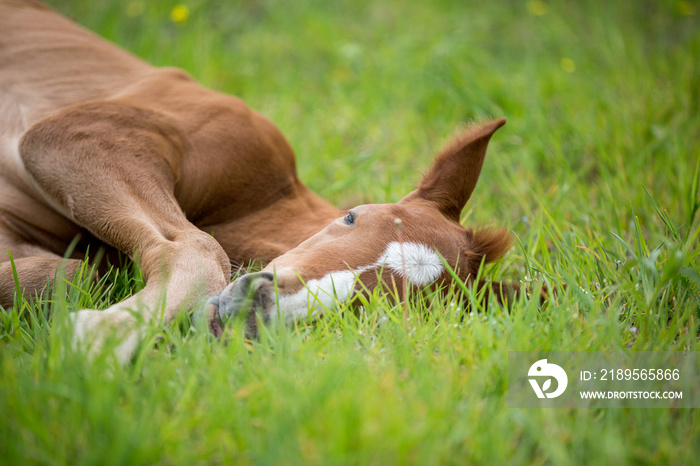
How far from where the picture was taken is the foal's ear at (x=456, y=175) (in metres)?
2.64

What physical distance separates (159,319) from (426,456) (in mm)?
1064

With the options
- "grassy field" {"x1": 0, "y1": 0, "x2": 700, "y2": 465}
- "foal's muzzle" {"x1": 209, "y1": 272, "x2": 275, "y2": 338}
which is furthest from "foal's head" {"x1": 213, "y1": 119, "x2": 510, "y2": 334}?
"grassy field" {"x1": 0, "y1": 0, "x2": 700, "y2": 465}

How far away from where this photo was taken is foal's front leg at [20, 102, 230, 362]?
217 cm

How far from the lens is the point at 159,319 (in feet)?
6.66

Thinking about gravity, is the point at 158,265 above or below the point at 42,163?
below

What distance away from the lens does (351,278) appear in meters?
2.19

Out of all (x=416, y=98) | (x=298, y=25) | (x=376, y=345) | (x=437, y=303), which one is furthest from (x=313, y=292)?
(x=298, y=25)

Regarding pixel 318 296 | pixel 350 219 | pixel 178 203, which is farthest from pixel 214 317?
pixel 178 203

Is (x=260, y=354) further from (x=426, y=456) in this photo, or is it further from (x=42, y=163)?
(x=42, y=163)

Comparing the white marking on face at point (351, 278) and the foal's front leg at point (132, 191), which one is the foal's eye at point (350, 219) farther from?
the foal's front leg at point (132, 191)

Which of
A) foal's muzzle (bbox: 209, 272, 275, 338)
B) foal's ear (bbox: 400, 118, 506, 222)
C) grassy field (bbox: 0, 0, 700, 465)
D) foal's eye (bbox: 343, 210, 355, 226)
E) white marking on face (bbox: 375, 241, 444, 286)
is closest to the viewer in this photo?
grassy field (bbox: 0, 0, 700, 465)

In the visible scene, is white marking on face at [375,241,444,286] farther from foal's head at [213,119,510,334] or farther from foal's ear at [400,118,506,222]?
foal's ear at [400,118,506,222]

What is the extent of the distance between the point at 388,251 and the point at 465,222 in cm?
136

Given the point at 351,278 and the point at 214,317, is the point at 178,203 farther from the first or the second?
the point at 351,278
